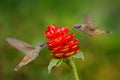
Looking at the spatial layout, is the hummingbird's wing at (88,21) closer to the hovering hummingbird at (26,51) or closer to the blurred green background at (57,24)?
the hovering hummingbird at (26,51)

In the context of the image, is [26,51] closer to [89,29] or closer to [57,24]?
[89,29]

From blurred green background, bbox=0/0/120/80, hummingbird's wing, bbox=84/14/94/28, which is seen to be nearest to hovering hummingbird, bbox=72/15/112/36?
hummingbird's wing, bbox=84/14/94/28

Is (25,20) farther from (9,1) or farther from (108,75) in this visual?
(108,75)

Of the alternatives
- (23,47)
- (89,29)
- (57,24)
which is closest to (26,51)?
(23,47)

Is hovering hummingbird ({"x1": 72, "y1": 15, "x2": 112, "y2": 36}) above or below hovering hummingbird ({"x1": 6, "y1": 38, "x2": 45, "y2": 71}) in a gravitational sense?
above

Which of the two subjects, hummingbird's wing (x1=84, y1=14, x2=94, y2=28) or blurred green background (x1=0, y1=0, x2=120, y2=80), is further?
blurred green background (x1=0, y1=0, x2=120, y2=80)

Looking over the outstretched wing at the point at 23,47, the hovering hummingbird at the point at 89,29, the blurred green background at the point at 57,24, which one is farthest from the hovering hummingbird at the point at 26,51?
the blurred green background at the point at 57,24

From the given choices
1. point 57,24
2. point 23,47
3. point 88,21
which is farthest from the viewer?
point 57,24

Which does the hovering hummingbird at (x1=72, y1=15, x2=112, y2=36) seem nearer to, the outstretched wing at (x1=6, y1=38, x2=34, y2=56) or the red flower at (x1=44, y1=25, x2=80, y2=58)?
the red flower at (x1=44, y1=25, x2=80, y2=58)

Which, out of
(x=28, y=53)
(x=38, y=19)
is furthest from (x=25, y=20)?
(x=28, y=53)
